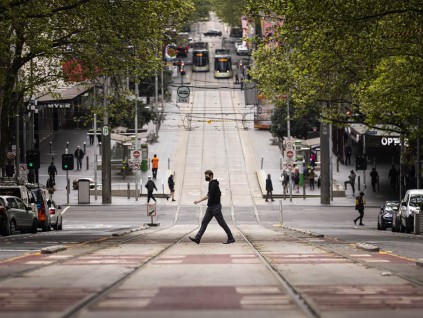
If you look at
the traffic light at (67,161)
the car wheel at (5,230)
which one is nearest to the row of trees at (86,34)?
the car wheel at (5,230)

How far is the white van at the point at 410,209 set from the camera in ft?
129

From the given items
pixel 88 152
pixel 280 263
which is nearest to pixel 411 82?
pixel 280 263

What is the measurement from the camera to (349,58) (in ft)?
129

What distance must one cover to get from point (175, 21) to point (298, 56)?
19.6 feet

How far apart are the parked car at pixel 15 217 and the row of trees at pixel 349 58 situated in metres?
9.72

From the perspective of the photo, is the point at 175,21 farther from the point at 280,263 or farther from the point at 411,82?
the point at 280,263

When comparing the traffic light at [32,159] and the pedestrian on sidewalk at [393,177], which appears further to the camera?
the pedestrian on sidewalk at [393,177]

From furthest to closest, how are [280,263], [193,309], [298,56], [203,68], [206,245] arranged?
1. [203,68]
2. [298,56]
3. [206,245]
4. [280,263]
5. [193,309]

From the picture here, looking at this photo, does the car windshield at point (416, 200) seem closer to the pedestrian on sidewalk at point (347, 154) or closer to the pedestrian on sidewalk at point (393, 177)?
the pedestrian on sidewalk at point (393, 177)

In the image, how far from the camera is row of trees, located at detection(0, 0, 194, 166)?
3159 centimetres

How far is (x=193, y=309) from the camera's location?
11.4 meters

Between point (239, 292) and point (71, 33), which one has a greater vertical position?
point (71, 33)

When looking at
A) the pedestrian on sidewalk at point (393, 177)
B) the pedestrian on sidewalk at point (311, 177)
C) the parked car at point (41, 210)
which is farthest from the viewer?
the pedestrian on sidewalk at point (311, 177)

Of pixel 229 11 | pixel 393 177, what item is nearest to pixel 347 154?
pixel 393 177
